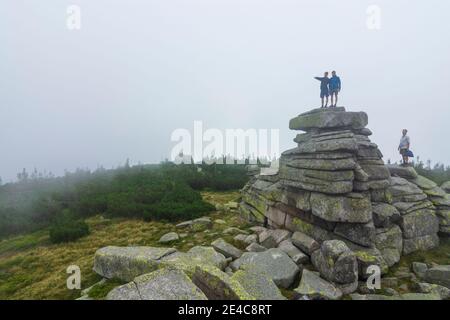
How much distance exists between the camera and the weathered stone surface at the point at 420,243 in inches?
344

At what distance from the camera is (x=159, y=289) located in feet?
16.8

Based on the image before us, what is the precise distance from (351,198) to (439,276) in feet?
10.2

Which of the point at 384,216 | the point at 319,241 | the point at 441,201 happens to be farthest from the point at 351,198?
the point at 441,201

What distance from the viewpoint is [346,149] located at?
9.26 m

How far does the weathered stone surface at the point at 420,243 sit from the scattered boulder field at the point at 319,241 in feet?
0.13

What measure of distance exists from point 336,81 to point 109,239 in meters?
13.8

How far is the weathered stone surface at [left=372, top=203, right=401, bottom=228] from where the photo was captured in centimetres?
884

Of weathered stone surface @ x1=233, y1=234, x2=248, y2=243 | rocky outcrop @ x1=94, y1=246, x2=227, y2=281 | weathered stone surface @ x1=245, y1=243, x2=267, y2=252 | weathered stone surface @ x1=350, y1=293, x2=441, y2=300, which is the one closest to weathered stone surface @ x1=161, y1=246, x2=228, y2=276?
rocky outcrop @ x1=94, y1=246, x2=227, y2=281

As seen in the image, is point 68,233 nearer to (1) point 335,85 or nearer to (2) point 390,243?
(2) point 390,243

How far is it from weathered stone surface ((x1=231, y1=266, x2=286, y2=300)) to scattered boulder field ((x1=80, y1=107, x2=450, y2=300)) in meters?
0.03

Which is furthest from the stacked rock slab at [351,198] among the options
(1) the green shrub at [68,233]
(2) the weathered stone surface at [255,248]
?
(1) the green shrub at [68,233]

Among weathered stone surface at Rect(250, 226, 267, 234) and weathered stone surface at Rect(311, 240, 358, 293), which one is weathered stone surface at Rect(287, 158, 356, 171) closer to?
weathered stone surface at Rect(311, 240, 358, 293)

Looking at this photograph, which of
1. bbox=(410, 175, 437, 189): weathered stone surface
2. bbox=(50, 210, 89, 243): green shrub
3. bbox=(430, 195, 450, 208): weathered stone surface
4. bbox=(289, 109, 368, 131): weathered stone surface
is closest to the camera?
bbox=(430, 195, 450, 208): weathered stone surface
